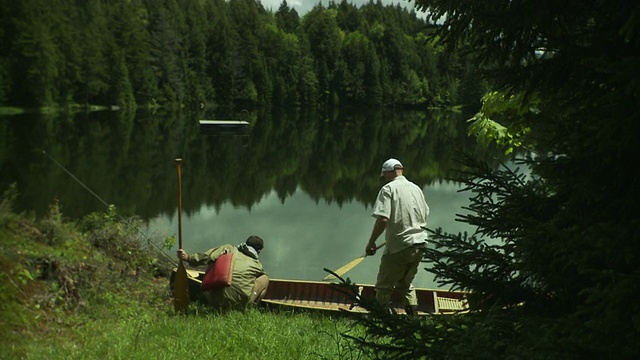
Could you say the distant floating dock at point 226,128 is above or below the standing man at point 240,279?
below

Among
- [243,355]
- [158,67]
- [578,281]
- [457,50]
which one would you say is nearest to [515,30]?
[457,50]

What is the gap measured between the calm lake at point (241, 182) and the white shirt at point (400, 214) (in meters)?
1.13

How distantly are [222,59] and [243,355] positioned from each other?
291ft

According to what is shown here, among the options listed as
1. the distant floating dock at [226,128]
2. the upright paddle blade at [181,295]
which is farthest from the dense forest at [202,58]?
the upright paddle blade at [181,295]

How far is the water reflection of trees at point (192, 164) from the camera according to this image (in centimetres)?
2016

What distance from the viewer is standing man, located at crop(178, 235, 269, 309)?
23.9ft

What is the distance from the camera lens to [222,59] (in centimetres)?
9031

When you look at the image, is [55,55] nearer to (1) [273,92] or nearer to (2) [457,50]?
(1) [273,92]

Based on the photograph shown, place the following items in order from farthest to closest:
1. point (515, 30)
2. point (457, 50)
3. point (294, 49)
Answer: point (294, 49) < point (457, 50) < point (515, 30)

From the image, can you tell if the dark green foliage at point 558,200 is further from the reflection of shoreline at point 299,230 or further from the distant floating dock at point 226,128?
the distant floating dock at point 226,128

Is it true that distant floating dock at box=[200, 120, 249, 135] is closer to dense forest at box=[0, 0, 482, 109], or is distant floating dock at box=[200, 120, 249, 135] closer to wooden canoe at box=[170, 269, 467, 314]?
dense forest at box=[0, 0, 482, 109]

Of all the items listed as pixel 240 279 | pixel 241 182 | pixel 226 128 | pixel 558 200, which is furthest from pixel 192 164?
pixel 558 200

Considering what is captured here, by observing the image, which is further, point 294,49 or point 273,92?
point 294,49

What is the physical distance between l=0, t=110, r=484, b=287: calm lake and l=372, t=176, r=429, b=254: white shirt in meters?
1.13
